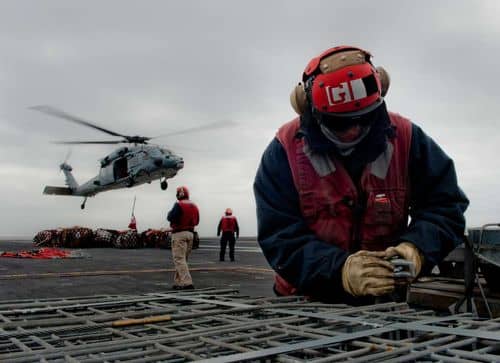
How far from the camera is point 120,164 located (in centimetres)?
2866

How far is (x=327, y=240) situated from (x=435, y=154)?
86 centimetres

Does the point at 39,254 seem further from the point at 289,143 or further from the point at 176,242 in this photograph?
the point at 289,143

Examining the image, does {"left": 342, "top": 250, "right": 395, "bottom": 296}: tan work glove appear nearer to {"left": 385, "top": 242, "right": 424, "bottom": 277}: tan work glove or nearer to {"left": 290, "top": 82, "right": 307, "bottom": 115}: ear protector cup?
{"left": 385, "top": 242, "right": 424, "bottom": 277}: tan work glove

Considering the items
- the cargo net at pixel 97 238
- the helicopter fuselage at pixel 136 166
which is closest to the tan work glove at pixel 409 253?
the helicopter fuselage at pixel 136 166

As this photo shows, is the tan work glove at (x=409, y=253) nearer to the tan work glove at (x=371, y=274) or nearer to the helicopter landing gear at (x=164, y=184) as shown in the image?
the tan work glove at (x=371, y=274)

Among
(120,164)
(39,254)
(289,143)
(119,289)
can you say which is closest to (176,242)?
(119,289)

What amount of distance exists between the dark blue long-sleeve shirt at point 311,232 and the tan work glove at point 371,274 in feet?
0.47

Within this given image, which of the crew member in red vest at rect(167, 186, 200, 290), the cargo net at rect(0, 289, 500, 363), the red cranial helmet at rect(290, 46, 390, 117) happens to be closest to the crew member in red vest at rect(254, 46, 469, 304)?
the red cranial helmet at rect(290, 46, 390, 117)

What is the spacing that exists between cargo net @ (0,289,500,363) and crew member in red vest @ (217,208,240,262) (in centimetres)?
1699

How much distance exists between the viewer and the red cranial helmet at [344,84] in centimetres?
263

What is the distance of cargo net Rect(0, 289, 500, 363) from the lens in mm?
1450

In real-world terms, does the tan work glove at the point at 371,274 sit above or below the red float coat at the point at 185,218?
below

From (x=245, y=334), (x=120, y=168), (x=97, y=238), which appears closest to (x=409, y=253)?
(x=245, y=334)

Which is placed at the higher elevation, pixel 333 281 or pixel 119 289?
pixel 333 281
